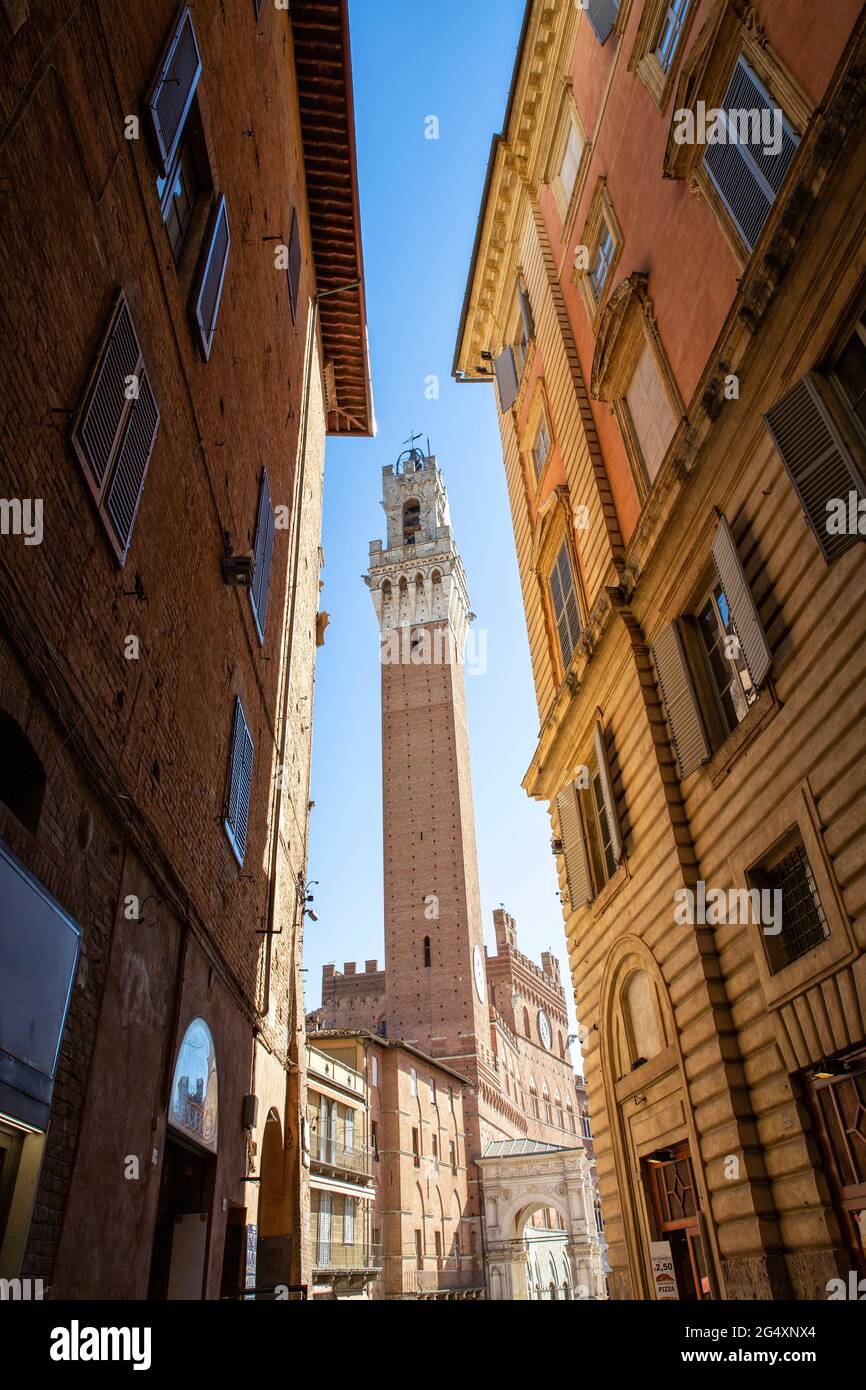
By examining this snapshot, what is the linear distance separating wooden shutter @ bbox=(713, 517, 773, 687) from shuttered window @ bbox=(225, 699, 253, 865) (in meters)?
5.02

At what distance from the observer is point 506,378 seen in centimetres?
1680

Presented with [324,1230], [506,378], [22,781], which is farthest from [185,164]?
[324,1230]

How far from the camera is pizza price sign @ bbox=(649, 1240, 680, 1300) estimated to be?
8.97 metres

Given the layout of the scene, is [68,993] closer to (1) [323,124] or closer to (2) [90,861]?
(2) [90,861]

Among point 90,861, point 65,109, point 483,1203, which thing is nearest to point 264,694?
point 90,861

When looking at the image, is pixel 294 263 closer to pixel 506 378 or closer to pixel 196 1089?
pixel 506 378

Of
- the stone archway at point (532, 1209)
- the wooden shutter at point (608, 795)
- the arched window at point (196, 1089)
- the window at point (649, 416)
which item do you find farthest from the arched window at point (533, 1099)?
the window at point (649, 416)

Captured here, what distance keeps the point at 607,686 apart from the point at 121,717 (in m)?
6.65

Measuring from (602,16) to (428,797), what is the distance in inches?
1868

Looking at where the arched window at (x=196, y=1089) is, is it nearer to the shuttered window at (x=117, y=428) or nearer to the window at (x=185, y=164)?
the shuttered window at (x=117, y=428)

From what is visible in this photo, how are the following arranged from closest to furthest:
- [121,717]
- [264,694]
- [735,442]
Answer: [121,717], [735,442], [264,694]

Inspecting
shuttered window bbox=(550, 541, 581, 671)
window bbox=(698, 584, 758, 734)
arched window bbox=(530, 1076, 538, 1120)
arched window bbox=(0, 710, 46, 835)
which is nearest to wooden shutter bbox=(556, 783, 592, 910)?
shuttered window bbox=(550, 541, 581, 671)

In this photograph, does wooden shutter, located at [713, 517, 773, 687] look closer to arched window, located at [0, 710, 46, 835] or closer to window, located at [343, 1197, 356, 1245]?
arched window, located at [0, 710, 46, 835]

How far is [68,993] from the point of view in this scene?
4875 millimetres
